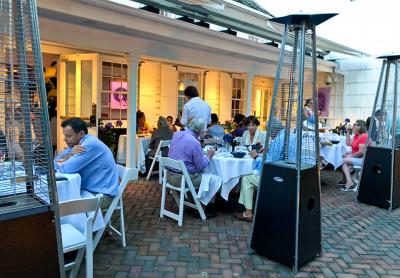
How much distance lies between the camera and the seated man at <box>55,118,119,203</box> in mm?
2971

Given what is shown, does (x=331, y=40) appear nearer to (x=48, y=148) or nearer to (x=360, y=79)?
(x=360, y=79)

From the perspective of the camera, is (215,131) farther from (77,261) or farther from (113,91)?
(77,261)

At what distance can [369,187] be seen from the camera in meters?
5.00

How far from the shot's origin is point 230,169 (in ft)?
13.8

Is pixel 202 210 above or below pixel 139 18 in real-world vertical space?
below

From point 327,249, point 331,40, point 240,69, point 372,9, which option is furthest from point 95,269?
point 372,9

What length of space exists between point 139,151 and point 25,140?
4767 millimetres

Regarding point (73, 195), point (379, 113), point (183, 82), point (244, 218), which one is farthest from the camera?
point (183, 82)

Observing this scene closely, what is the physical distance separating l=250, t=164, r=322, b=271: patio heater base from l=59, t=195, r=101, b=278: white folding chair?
56.9 inches

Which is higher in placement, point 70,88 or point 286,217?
point 70,88

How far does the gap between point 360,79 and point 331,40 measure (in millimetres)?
2429

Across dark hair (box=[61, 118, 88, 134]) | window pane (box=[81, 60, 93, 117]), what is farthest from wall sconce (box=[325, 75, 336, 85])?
dark hair (box=[61, 118, 88, 134])

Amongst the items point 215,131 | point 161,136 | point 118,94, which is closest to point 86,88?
point 118,94

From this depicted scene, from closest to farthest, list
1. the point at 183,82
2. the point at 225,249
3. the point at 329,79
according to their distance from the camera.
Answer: the point at 225,249, the point at 183,82, the point at 329,79
